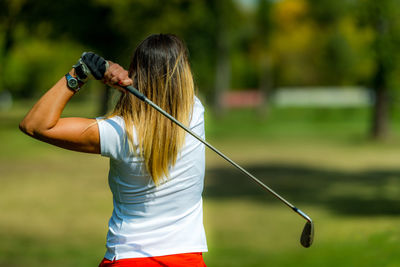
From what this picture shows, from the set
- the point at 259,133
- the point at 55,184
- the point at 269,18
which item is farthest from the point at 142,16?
the point at 269,18

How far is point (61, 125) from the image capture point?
220 cm

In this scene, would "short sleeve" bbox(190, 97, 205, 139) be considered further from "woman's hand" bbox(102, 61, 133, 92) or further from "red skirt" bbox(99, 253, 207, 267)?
"red skirt" bbox(99, 253, 207, 267)

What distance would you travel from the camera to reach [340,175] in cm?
1393

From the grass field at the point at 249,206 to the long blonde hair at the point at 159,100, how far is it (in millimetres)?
3477

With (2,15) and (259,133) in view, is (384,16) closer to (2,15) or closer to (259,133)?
(2,15)

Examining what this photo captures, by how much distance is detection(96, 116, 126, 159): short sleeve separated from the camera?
2174 millimetres

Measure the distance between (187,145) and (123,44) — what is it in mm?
20423

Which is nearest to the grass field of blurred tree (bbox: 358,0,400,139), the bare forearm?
blurred tree (bbox: 358,0,400,139)

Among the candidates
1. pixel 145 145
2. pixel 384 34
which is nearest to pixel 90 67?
pixel 145 145

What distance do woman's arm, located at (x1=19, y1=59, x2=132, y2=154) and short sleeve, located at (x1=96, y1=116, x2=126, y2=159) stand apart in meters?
0.02

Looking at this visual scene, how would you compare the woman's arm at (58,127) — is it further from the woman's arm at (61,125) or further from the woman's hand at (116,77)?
the woman's hand at (116,77)

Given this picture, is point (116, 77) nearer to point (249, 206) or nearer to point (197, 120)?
point (197, 120)

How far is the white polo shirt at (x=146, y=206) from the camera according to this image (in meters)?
2.21

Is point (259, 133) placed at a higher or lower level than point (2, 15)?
lower
